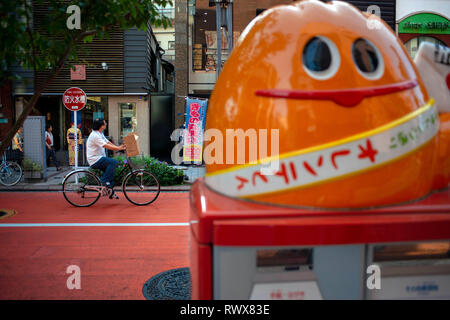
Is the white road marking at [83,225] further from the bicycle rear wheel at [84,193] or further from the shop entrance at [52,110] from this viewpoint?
the shop entrance at [52,110]

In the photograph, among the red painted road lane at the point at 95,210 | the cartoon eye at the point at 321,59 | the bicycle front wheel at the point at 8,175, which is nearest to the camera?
the cartoon eye at the point at 321,59

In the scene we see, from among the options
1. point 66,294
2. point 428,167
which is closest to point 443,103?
point 428,167

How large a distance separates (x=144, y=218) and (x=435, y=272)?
5.68m

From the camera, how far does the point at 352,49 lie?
1.64 metres

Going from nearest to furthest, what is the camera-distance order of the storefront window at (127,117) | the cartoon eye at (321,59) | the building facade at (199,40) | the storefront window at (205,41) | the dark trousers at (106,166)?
the cartoon eye at (321,59)
the dark trousers at (106,166)
the storefront window at (127,117)
the building facade at (199,40)
the storefront window at (205,41)

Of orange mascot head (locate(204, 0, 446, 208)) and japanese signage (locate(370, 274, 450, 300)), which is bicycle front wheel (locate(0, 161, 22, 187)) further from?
japanese signage (locate(370, 274, 450, 300))

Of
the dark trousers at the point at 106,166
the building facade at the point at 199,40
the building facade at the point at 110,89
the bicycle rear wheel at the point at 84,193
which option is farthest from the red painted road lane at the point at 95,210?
the building facade at the point at 199,40

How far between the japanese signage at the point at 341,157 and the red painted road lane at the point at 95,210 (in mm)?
5157

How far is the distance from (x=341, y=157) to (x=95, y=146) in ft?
22.4

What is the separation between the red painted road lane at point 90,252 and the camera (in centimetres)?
361

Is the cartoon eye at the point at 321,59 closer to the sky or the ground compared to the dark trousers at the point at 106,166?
closer to the sky

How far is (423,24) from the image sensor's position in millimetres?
15812

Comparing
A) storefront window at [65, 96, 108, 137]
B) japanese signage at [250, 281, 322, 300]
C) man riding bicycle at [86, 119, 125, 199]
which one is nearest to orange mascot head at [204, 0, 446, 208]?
japanese signage at [250, 281, 322, 300]
